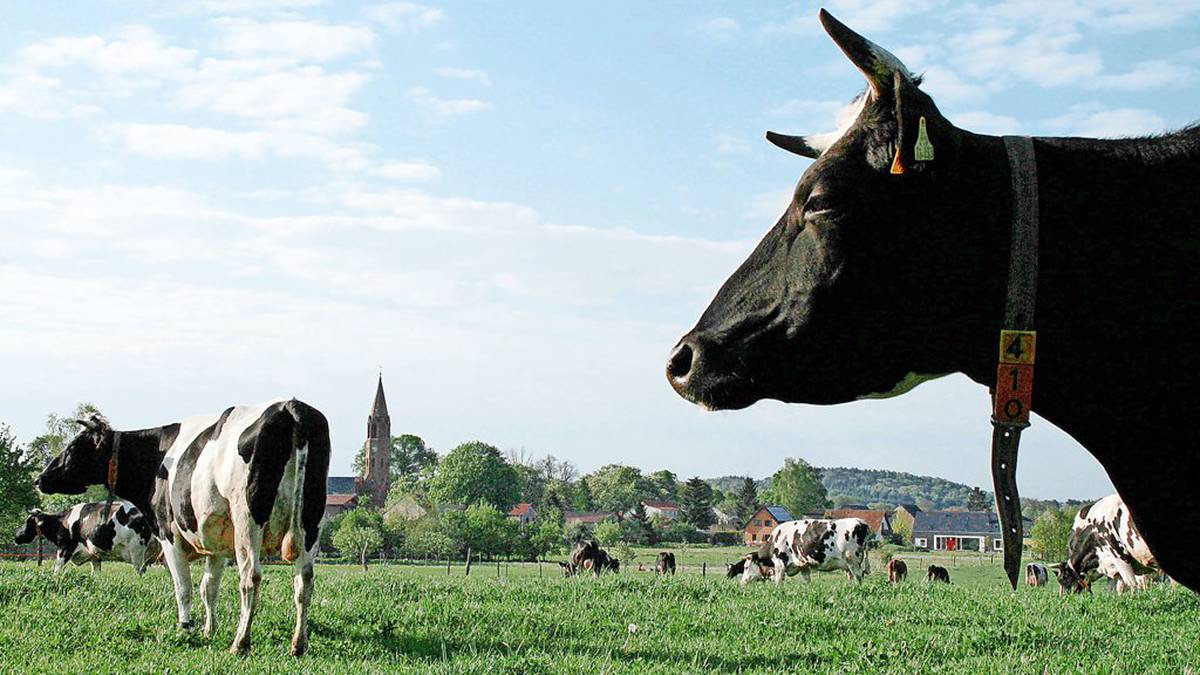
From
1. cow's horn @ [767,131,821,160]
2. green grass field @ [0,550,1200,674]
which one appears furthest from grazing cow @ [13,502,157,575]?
cow's horn @ [767,131,821,160]

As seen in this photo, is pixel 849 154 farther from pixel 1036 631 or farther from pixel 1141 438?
pixel 1036 631

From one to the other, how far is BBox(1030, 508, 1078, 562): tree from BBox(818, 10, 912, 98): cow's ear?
75112 millimetres

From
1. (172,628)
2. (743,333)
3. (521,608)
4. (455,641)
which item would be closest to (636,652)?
(455,641)

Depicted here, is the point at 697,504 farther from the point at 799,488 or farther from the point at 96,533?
the point at 96,533

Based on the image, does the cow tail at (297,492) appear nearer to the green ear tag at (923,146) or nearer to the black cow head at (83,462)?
the black cow head at (83,462)

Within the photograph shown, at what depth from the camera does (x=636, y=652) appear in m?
8.82

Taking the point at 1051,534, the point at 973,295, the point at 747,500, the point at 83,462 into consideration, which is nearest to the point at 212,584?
the point at 83,462

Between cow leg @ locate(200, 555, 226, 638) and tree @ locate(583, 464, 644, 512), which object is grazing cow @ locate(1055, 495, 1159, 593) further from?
tree @ locate(583, 464, 644, 512)

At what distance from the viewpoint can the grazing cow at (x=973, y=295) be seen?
9.31ft

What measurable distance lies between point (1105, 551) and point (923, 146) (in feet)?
67.7

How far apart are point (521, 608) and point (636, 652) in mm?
2881

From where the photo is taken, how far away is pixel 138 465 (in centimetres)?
1238

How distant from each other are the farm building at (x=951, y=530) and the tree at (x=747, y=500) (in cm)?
2333

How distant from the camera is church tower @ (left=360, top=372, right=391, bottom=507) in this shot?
503 ft
